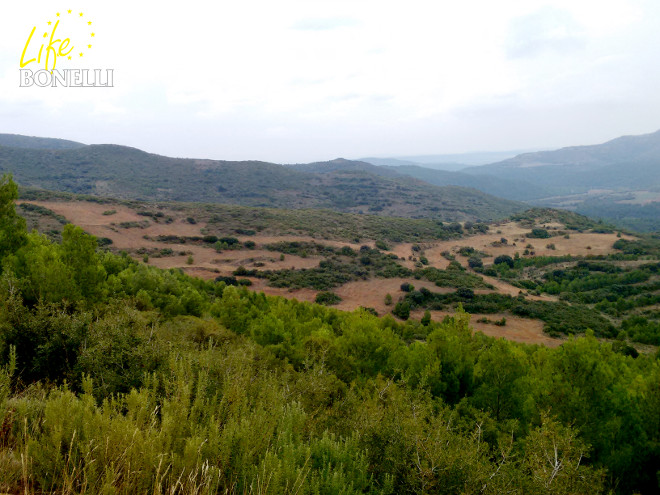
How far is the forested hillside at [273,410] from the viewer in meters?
3.42

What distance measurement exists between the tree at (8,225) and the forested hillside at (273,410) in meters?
0.07

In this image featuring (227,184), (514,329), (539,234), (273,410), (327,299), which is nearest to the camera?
(273,410)

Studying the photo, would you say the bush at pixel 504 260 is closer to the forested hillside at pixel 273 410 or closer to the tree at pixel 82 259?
the forested hillside at pixel 273 410

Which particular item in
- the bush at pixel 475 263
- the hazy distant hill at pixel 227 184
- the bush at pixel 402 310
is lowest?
the bush at pixel 402 310

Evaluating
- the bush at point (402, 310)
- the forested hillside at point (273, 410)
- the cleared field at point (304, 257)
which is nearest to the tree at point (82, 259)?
the forested hillside at point (273, 410)

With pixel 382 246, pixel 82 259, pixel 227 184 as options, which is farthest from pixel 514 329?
→ pixel 227 184

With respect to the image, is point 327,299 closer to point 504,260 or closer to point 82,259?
point 82,259

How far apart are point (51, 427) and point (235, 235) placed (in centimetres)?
5137

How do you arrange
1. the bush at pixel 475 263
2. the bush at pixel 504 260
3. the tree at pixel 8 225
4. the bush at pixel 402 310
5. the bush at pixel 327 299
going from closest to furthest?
the tree at pixel 8 225 < the bush at pixel 402 310 < the bush at pixel 327 299 < the bush at pixel 475 263 < the bush at pixel 504 260

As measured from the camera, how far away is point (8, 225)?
539 inches

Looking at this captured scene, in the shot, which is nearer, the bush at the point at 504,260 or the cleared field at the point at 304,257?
the cleared field at the point at 304,257

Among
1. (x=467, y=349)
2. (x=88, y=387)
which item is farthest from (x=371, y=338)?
(x=88, y=387)

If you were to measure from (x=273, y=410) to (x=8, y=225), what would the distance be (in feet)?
48.5

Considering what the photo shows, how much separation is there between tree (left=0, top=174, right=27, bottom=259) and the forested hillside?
0.21 feet
